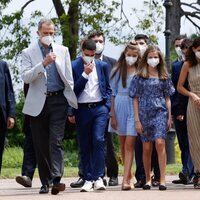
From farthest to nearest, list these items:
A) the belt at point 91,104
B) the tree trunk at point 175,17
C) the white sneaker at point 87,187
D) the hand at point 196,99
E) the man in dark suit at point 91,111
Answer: the tree trunk at point 175,17 < the hand at point 196,99 < the belt at point 91,104 < the man in dark suit at point 91,111 < the white sneaker at point 87,187

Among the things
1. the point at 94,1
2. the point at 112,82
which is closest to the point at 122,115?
the point at 112,82

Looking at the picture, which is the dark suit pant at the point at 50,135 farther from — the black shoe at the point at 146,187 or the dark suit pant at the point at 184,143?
the dark suit pant at the point at 184,143

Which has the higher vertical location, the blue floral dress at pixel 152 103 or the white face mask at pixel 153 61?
the white face mask at pixel 153 61

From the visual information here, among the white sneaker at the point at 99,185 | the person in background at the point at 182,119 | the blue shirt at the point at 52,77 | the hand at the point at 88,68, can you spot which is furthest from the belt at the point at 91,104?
the person in background at the point at 182,119

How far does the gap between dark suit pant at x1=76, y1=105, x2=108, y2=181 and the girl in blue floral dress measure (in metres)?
0.50

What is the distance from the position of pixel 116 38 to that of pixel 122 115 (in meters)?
18.9

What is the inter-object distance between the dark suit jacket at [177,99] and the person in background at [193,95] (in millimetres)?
407

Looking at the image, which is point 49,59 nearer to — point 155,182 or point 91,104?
point 91,104

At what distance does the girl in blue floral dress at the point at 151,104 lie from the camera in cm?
1260

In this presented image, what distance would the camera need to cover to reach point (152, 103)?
12656 mm

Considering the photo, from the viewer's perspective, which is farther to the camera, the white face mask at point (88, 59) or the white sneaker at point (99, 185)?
the white face mask at point (88, 59)

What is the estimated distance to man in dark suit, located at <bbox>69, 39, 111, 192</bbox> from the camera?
486 inches

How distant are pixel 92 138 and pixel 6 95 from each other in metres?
1.38

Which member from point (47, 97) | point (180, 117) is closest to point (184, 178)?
point (180, 117)
